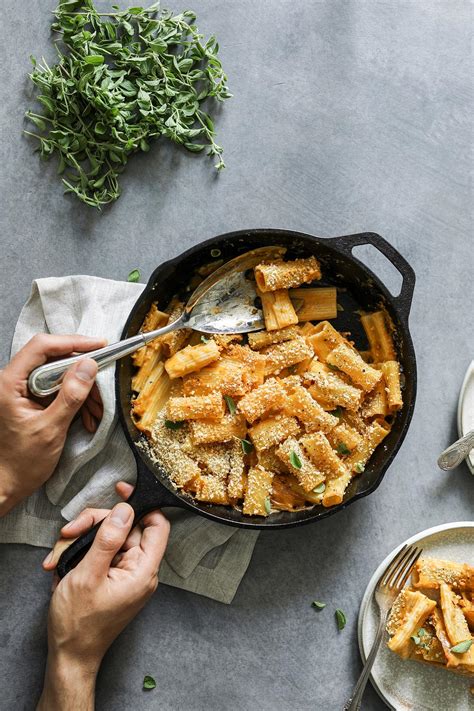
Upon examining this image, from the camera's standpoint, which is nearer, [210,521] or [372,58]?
[210,521]

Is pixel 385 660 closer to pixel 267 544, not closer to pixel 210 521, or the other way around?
pixel 267 544

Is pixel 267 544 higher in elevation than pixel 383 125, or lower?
lower

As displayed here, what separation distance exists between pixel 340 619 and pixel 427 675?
363mm

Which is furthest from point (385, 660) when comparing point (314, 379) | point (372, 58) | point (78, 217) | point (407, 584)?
point (372, 58)

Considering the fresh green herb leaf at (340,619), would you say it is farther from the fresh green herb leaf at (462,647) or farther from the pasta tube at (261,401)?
the pasta tube at (261,401)

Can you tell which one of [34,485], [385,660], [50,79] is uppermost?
[50,79]

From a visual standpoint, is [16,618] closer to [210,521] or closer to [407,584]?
[210,521]

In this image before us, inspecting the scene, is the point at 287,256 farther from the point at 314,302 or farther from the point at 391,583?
the point at 391,583

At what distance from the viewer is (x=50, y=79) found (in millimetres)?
2494

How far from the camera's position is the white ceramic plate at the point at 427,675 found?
8.09 ft

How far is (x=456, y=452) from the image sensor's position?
2414 mm

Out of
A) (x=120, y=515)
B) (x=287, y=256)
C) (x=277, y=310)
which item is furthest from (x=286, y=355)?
(x=120, y=515)

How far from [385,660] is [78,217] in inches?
76.9

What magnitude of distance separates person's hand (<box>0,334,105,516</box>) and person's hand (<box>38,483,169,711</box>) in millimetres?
230
